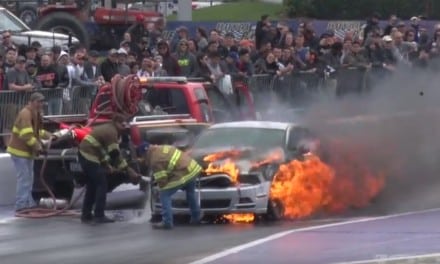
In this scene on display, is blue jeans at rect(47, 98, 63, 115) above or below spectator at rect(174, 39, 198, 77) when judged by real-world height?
below

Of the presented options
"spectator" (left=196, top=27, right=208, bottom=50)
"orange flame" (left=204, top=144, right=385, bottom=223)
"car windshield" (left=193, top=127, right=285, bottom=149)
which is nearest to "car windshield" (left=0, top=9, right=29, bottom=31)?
"spectator" (left=196, top=27, right=208, bottom=50)

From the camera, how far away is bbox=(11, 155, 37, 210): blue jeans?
20.3 metres

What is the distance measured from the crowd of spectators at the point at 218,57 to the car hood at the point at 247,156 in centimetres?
426

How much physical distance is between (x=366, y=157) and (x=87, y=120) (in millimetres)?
4624

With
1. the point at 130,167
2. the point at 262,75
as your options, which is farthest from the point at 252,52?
the point at 130,167

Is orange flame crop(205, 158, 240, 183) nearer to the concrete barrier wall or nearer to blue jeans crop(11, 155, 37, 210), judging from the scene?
blue jeans crop(11, 155, 37, 210)

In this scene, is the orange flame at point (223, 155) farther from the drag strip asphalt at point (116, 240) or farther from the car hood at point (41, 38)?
the car hood at point (41, 38)

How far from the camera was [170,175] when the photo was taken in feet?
60.4

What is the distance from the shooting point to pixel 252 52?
28.8 meters

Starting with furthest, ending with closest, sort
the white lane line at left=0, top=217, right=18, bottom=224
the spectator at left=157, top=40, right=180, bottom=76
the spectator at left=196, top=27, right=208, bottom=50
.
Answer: the spectator at left=196, top=27, right=208, bottom=50, the spectator at left=157, top=40, right=180, bottom=76, the white lane line at left=0, top=217, right=18, bottom=224

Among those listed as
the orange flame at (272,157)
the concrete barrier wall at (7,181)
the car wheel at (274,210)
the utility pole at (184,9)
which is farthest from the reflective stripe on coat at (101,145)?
the utility pole at (184,9)

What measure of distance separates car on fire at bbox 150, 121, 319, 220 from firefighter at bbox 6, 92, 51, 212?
7.30 feet

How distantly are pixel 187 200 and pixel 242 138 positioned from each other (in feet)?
5.74

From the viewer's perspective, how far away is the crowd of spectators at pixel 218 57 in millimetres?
23859
